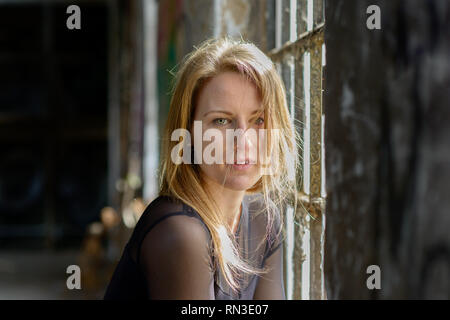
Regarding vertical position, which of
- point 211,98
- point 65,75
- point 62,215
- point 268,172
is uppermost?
point 65,75

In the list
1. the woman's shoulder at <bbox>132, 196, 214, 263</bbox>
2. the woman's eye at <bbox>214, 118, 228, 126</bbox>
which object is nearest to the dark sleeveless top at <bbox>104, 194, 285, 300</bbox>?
the woman's shoulder at <bbox>132, 196, 214, 263</bbox>

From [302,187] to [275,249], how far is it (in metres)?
0.20

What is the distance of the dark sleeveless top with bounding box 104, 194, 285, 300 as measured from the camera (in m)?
0.78

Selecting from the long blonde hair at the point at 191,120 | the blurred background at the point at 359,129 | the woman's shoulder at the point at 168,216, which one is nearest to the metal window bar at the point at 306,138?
the blurred background at the point at 359,129

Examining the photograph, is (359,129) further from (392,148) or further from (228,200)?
(228,200)

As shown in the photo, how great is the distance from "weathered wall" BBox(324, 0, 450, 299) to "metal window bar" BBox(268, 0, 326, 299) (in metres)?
0.34

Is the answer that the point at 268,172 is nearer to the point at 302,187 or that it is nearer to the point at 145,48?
the point at 302,187

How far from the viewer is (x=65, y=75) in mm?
7723

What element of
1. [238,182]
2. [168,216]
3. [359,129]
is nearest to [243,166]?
[238,182]

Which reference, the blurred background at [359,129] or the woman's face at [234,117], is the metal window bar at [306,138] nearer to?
the blurred background at [359,129]

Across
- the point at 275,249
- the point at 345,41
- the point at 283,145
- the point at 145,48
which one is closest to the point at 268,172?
the point at 283,145

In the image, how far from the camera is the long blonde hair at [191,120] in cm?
88

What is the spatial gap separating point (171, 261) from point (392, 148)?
31cm

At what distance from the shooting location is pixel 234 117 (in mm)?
878
